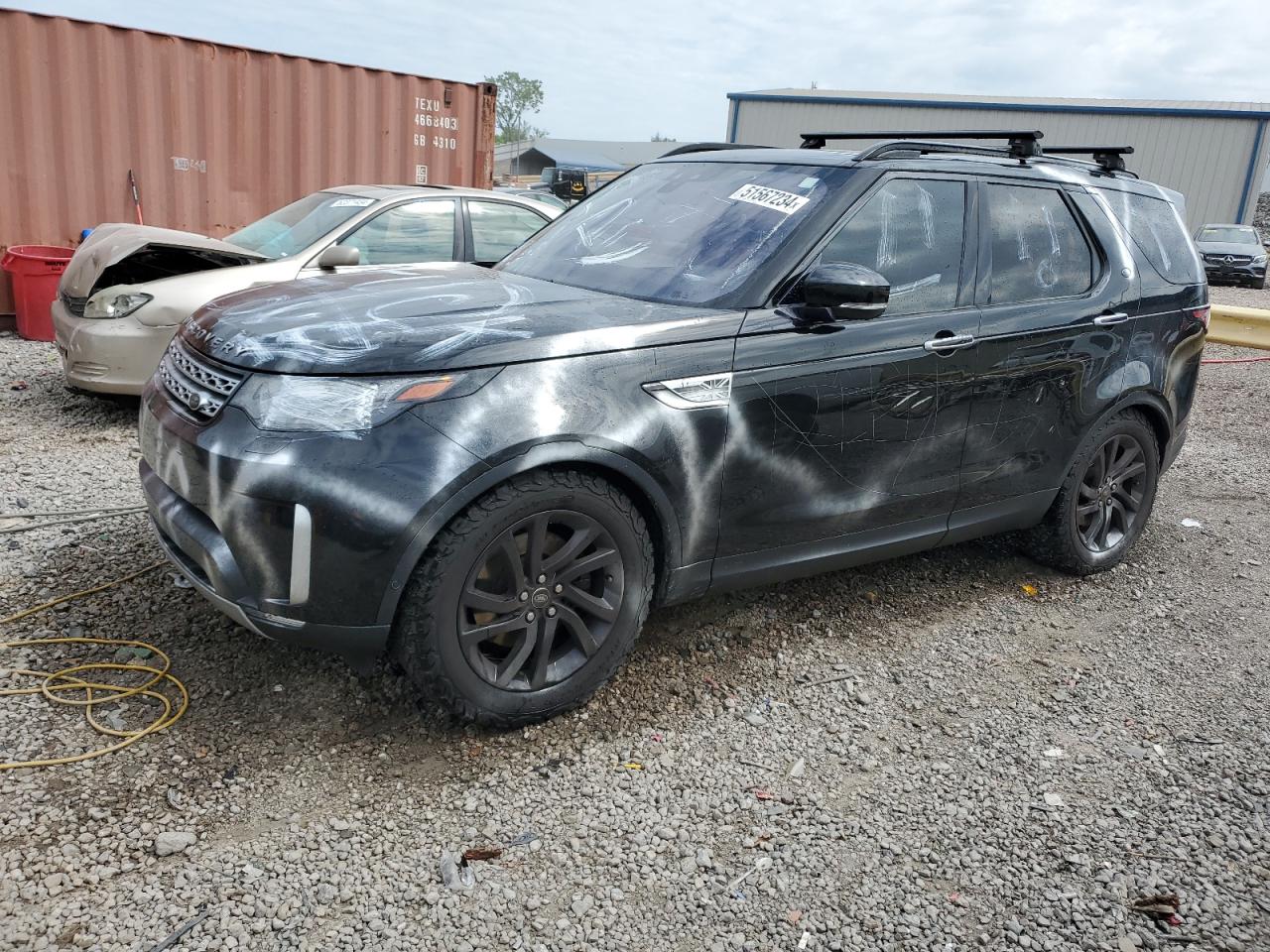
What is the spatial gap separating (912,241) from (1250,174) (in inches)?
1417

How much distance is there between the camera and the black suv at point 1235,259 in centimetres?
2347

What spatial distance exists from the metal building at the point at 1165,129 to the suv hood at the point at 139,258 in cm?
3112

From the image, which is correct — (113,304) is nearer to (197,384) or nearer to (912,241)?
(197,384)

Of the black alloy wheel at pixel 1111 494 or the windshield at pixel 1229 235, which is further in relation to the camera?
the windshield at pixel 1229 235

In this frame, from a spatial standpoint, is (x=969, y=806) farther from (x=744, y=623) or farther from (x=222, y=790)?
(x=222, y=790)

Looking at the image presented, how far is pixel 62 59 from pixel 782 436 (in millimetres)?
8858

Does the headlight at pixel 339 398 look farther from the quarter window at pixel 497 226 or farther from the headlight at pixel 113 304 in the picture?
the quarter window at pixel 497 226

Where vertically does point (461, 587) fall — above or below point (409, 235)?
below

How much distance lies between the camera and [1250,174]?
32.8 m

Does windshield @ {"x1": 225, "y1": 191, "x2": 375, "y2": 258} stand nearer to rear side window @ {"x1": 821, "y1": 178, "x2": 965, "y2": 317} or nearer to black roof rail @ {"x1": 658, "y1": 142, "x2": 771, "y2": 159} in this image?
black roof rail @ {"x1": 658, "y1": 142, "x2": 771, "y2": 159}

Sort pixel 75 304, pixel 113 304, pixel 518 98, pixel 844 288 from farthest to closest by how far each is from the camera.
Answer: pixel 518 98 < pixel 75 304 < pixel 113 304 < pixel 844 288

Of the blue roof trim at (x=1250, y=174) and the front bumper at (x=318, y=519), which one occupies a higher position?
the blue roof trim at (x=1250, y=174)

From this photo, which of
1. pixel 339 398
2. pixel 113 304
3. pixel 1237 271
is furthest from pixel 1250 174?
pixel 339 398

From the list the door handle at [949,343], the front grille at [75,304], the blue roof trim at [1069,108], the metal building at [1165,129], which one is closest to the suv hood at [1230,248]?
the metal building at [1165,129]
